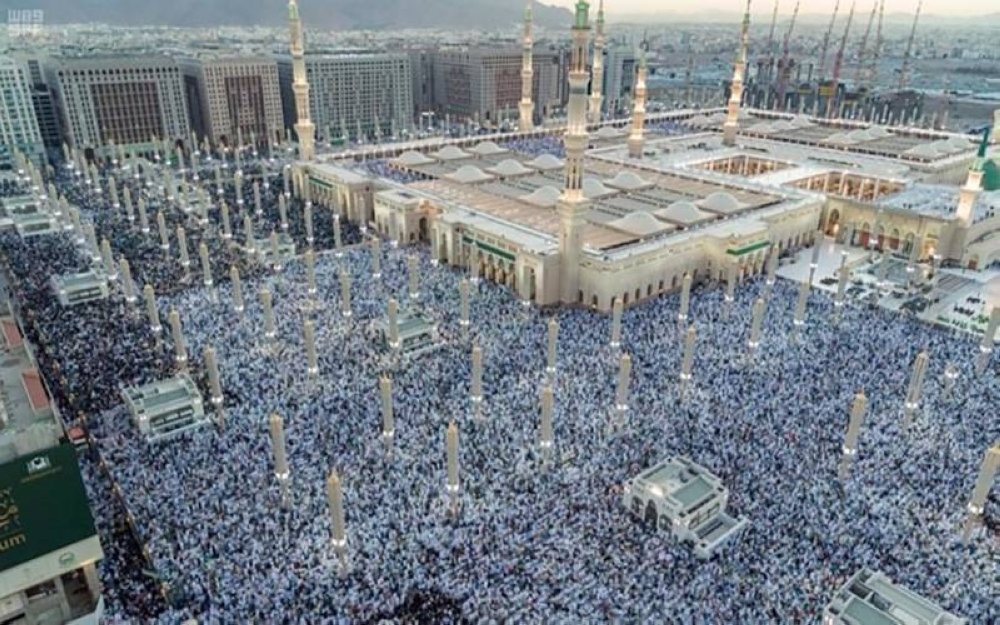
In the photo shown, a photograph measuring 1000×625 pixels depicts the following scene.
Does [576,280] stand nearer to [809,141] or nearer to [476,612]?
[476,612]

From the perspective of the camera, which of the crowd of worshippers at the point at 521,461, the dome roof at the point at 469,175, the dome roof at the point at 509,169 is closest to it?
the crowd of worshippers at the point at 521,461

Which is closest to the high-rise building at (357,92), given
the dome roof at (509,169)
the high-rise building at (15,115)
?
the high-rise building at (15,115)

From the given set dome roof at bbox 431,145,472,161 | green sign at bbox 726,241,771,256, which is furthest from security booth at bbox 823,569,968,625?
dome roof at bbox 431,145,472,161

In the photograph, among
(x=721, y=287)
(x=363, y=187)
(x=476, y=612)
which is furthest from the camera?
A: (x=363, y=187)

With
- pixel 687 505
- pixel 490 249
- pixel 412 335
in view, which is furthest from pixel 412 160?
pixel 687 505

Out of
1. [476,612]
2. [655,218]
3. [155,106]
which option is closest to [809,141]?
[655,218]

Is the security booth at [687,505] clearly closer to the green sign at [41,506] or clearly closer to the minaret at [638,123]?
the green sign at [41,506]
